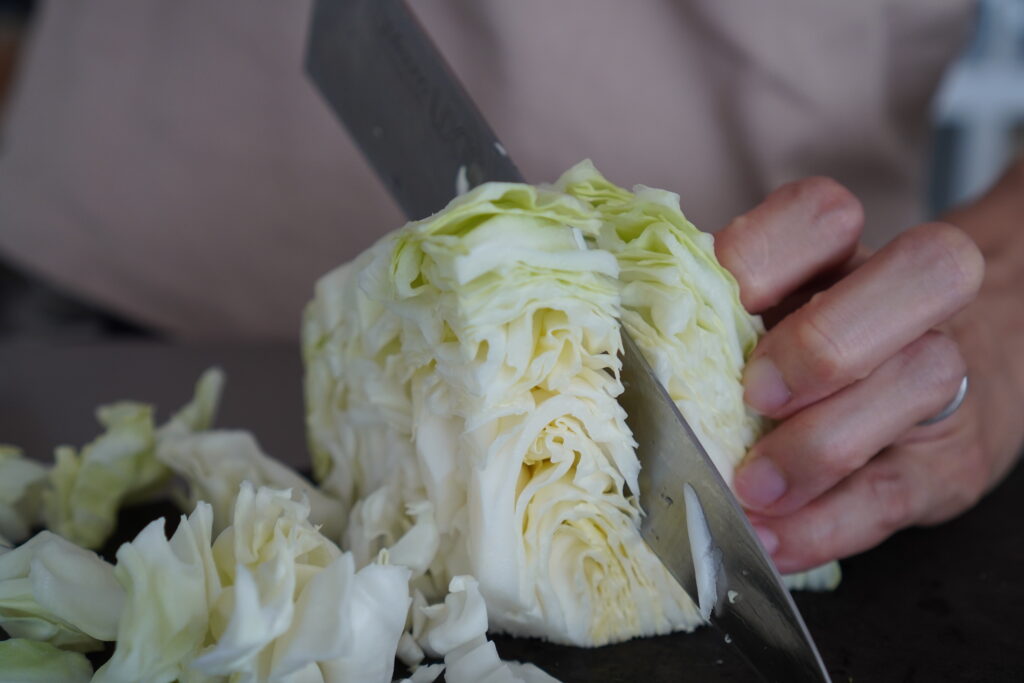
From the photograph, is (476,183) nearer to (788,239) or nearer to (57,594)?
(788,239)

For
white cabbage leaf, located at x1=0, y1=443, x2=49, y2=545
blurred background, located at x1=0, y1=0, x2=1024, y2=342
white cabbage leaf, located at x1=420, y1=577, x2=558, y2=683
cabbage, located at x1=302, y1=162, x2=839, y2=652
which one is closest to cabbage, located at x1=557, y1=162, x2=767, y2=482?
cabbage, located at x1=302, y1=162, x2=839, y2=652

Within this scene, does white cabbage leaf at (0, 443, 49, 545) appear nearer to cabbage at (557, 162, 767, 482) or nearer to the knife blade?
the knife blade

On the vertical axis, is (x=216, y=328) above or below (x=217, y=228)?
below

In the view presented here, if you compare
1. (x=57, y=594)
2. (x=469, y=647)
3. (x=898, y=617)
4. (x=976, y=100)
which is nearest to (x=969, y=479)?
(x=898, y=617)

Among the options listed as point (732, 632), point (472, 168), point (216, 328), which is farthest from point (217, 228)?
point (732, 632)

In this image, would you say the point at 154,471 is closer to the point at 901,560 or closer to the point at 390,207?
the point at 390,207

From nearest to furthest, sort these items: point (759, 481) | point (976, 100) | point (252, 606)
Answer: point (252, 606)
point (759, 481)
point (976, 100)

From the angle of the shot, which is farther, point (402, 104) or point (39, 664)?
point (402, 104)
